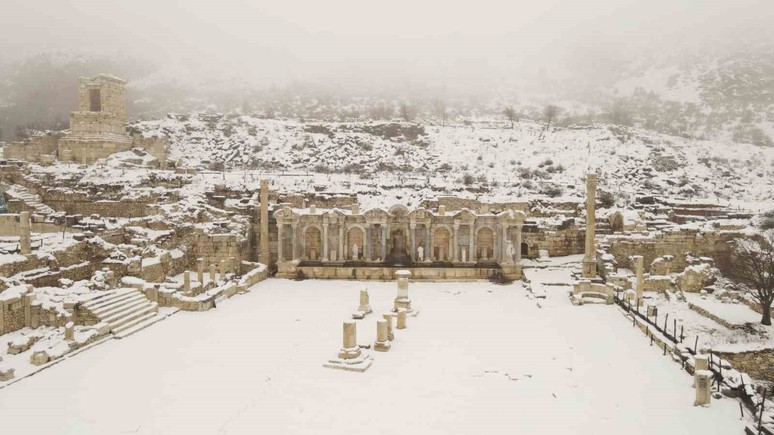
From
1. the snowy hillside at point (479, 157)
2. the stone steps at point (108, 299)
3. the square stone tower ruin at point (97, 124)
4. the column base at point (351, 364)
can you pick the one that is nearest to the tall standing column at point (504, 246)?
the snowy hillside at point (479, 157)

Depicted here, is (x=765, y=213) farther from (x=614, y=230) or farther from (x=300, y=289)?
(x=300, y=289)

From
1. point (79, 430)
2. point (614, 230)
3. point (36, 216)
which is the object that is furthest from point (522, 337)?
point (36, 216)

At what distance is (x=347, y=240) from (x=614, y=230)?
54.6 ft

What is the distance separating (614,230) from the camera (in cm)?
3262

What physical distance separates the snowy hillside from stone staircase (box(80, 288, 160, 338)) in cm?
2141

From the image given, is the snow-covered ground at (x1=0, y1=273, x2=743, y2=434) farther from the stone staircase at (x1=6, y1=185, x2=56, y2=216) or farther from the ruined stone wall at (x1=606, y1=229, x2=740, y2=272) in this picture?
the stone staircase at (x1=6, y1=185, x2=56, y2=216)

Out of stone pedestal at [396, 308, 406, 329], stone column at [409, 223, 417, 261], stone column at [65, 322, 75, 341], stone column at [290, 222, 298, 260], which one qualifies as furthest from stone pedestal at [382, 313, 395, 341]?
stone column at [290, 222, 298, 260]

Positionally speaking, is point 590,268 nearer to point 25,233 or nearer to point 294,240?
point 294,240

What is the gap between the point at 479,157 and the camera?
1975 inches

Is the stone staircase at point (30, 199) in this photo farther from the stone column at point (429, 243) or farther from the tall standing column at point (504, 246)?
the tall standing column at point (504, 246)

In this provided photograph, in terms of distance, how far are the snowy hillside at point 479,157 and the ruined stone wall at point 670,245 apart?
9768 mm

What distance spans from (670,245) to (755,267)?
6758 millimetres

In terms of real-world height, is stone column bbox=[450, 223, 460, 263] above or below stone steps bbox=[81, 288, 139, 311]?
above

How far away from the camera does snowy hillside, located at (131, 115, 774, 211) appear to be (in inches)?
1684
